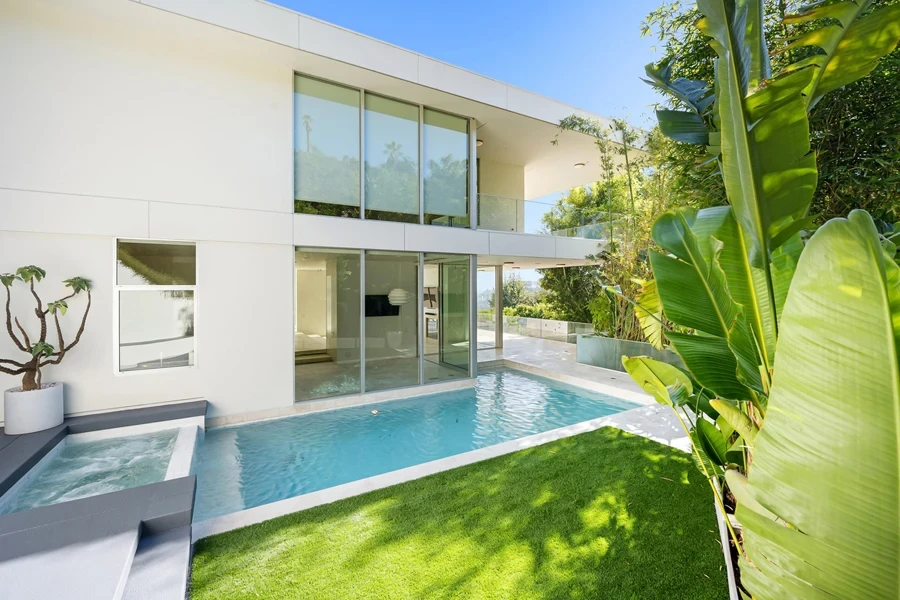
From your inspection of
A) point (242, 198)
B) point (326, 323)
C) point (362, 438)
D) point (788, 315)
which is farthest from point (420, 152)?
point (788, 315)

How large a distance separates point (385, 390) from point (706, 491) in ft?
18.0

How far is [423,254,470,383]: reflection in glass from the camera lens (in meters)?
8.43

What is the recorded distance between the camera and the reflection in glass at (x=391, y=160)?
756 centimetres

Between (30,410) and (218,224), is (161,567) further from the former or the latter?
(218,224)

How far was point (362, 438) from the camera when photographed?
5.81 meters

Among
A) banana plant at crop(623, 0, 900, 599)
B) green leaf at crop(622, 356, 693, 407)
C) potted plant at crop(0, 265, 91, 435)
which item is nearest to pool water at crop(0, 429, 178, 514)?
potted plant at crop(0, 265, 91, 435)

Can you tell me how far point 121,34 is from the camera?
5.75 m

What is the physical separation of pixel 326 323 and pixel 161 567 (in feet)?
16.0

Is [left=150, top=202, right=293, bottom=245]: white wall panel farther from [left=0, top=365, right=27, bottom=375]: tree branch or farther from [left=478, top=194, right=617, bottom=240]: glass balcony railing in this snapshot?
[left=478, top=194, right=617, bottom=240]: glass balcony railing

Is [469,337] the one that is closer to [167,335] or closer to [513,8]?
[167,335]

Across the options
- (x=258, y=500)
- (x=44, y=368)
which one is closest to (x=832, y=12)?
(x=258, y=500)

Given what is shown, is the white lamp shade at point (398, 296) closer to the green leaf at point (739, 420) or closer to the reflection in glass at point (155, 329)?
the reflection in glass at point (155, 329)

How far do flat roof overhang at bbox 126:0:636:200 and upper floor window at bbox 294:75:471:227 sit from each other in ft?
1.00

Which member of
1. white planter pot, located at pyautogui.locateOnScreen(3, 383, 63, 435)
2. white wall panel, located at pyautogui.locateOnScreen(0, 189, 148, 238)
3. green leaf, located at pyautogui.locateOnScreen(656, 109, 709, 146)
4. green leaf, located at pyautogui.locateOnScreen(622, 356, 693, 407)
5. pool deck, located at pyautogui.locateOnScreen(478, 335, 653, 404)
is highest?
white wall panel, located at pyautogui.locateOnScreen(0, 189, 148, 238)
